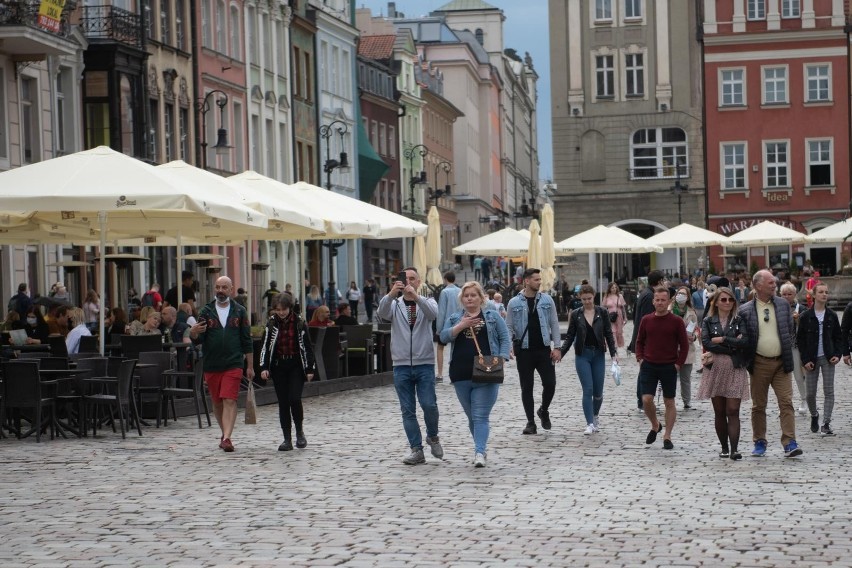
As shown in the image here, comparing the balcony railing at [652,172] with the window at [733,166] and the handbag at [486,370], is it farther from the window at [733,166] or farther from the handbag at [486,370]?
the handbag at [486,370]

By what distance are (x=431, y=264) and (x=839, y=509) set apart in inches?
1103

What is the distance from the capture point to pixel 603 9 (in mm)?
75312

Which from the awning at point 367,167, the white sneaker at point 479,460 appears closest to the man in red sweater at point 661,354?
the white sneaker at point 479,460

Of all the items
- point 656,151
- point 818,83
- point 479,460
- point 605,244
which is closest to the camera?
point 479,460

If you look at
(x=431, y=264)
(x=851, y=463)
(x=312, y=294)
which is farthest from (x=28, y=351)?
(x=312, y=294)

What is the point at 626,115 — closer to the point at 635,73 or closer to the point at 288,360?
the point at 635,73

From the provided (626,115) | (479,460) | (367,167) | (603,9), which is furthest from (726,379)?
(603,9)

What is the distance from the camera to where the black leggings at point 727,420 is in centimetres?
1540

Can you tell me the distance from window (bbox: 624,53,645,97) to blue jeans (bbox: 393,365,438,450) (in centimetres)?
6111

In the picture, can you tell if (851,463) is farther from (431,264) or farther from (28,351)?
(431,264)

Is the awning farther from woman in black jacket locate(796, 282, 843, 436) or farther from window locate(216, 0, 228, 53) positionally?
woman in black jacket locate(796, 282, 843, 436)

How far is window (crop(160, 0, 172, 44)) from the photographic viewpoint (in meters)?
46.5

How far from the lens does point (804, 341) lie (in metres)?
17.8

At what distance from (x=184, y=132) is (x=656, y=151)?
3254 cm
